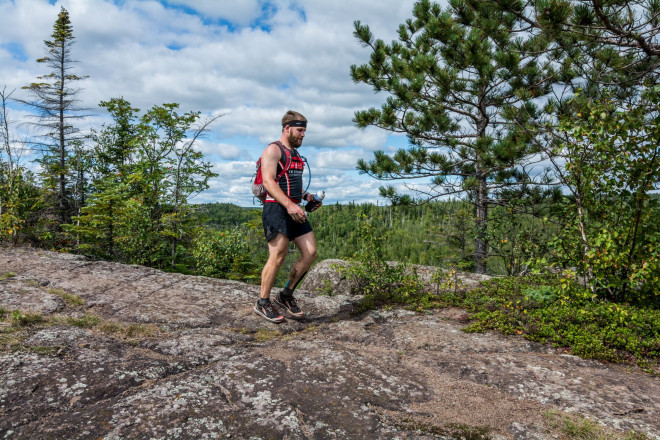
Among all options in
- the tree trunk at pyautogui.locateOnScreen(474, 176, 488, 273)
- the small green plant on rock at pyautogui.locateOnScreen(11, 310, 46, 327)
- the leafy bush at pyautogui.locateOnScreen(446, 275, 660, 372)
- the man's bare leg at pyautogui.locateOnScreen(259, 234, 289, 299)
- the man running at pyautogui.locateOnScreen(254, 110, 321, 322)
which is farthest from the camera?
the tree trunk at pyautogui.locateOnScreen(474, 176, 488, 273)

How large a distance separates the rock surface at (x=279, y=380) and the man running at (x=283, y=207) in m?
0.54

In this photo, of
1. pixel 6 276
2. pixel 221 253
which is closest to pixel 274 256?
pixel 6 276

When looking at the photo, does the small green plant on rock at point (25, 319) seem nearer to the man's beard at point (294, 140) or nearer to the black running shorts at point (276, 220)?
the black running shorts at point (276, 220)

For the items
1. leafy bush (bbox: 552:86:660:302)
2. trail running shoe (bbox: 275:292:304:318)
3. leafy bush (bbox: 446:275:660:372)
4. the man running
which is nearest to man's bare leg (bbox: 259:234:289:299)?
the man running

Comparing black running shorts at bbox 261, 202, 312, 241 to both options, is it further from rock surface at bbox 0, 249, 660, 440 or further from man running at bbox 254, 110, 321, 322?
rock surface at bbox 0, 249, 660, 440

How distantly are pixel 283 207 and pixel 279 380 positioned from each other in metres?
1.94

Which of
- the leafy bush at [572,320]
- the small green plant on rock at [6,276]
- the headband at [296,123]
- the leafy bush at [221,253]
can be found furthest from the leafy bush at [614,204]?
the leafy bush at [221,253]

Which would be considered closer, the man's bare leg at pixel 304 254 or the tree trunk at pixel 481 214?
the man's bare leg at pixel 304 254

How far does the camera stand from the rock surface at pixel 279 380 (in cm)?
200

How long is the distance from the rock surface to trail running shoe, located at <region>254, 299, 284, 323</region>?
9 cm

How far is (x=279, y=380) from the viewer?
253 centimetres

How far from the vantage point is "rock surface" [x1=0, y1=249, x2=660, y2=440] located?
2.00m

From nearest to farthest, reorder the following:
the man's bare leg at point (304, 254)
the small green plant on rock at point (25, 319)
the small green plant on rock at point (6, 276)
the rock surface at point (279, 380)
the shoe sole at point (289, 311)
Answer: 1. the rock surface at point (279, 380)
2. the small green plant on rock at point (25, 319)
3. the man's bare leg at point (304, 254)
4. the shoe sole at point (289, 311)
5. the small green plant on rock at point (6, 276)

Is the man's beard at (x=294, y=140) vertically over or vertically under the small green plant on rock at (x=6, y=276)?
over
